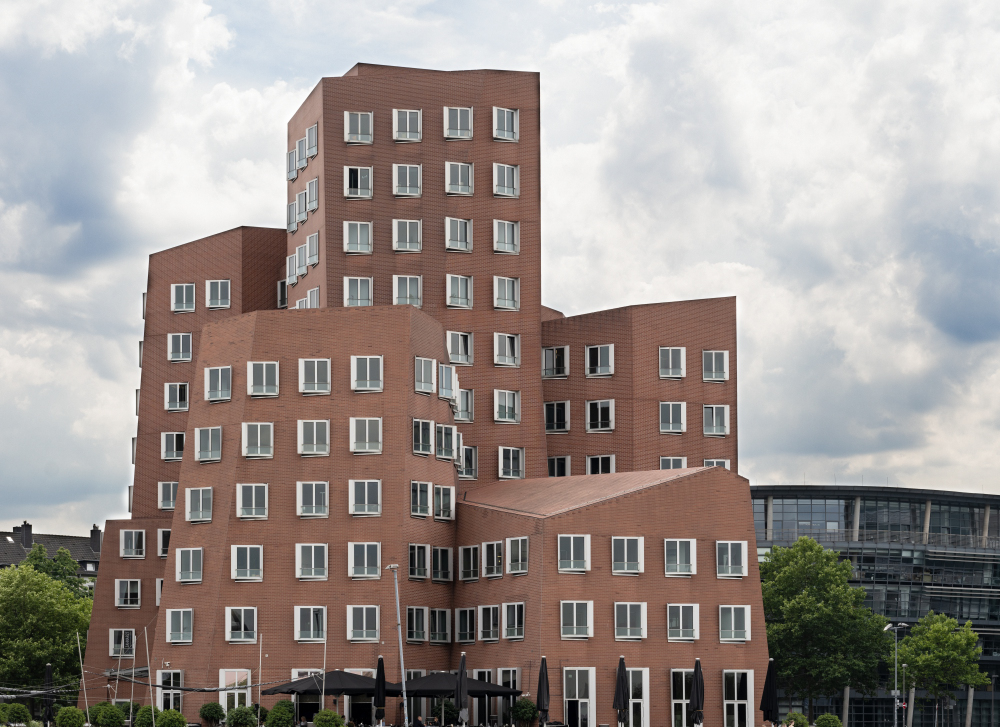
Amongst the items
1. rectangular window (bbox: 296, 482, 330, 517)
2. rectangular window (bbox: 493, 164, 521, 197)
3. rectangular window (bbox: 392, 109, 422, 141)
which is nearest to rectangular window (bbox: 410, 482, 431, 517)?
rectangular window (bbox: 296, 482, 330, 517)

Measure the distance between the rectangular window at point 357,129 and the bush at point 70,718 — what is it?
152ft

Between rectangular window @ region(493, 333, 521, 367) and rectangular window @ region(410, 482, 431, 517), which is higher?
rectangular window @ region(493, 333, 521, 367)

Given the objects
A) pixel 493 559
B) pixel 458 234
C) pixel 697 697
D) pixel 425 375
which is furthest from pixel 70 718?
pixel 458 234

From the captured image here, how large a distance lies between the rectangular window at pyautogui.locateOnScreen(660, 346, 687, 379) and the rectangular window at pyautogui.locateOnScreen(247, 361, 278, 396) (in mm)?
34550

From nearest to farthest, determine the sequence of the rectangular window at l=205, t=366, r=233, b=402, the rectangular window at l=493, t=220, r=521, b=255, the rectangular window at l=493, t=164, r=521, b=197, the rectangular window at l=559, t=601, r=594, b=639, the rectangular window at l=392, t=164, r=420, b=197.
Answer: the rectangular window at l=559, t=601, r=594, b=639, the rectangular window at l=205, t=366, r=233, b=402, the rectangular window at l=392, t=164, r=420, b=197, the rectangular window at l=493, t=220, r=521, b=255, the rectangular window at l=493, t=164, r=521, b=197

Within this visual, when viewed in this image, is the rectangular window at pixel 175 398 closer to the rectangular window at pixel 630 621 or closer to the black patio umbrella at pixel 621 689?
the rectangular window at pixel 630 621

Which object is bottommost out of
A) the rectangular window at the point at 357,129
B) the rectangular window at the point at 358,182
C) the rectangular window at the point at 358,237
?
the rectangular window at the point at 358,237

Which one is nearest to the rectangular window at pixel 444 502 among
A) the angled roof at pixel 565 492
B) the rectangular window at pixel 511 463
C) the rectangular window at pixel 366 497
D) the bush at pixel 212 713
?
the angled roof at pixel 565 492

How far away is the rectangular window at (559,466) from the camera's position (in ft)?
395

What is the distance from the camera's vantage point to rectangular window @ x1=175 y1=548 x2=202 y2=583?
10050 centimetres

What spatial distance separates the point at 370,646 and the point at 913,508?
321 ft

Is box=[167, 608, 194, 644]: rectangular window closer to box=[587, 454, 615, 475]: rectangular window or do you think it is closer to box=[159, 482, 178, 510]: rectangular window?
box=[159, 482, 178, 510]: rectangular window

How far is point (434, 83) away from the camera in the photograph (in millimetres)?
114688

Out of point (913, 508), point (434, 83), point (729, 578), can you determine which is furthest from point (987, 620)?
point (434, 83)
